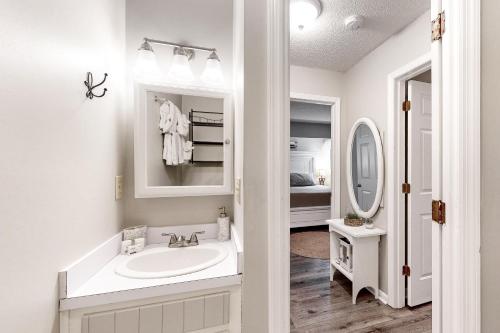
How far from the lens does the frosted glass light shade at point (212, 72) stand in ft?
4.63

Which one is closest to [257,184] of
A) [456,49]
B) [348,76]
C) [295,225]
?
[456,49]

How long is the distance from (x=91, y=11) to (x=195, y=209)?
1.16 meters

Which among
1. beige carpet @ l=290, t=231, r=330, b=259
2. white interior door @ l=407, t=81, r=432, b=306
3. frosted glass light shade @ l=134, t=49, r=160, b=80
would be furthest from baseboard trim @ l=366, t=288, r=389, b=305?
frosted glass light shade @ l=134, t=49, r=160, b=80

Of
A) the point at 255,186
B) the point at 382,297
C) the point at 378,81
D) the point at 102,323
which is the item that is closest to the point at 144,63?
the point at 255,186

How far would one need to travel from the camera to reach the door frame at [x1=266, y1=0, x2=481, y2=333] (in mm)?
809

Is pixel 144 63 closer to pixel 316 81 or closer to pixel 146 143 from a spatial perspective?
pixel 146 143

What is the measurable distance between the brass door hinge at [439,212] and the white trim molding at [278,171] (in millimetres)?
635

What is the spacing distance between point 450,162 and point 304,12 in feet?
4.73

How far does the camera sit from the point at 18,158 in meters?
0.61

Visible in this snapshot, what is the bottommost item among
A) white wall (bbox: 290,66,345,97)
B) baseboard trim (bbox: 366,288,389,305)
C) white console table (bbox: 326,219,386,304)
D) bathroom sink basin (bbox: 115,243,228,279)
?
baseboard trim (bbox: 366,288,389,305)

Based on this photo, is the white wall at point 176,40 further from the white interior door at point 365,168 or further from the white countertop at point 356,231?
the white interior door at point 365,168

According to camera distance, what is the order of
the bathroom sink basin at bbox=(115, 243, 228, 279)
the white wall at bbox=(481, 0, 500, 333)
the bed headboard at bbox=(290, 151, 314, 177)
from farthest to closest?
1. the bed headboard at bbox=(290, 151, 314, 177)
2. the bathroom sink basin at bbox=(115, 243, 228, 279)
3. the white wall at bbox=(481, 0, 500, 333)

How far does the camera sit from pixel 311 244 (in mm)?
3459

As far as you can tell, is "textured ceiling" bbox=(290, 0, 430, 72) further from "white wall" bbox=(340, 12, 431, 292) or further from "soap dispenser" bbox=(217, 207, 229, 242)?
"soap dispenser" bbox=(217, 207, 229, 242)
